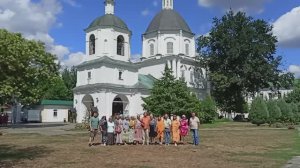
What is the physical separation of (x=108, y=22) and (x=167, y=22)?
10.6m

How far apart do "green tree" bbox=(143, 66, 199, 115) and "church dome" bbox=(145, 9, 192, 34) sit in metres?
15.5

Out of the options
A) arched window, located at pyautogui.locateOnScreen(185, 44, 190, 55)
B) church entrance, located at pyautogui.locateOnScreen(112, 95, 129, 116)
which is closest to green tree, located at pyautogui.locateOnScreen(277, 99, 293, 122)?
arched window, located at pyautogui.locateOnScreen(185, 44, 190, 55)

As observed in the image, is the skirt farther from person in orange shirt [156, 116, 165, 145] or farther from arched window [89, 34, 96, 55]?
arched window [89, 34, 96, 55]

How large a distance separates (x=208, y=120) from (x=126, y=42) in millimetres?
14125

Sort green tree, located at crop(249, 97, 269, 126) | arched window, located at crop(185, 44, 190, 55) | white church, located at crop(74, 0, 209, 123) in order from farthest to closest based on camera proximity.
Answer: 1. arched window, located at crop(185, 44, 190, 55)
2. white church, located at crop(74, 0, 209, 123)
3. green tree, located at crop(249, 97, 269, 126)

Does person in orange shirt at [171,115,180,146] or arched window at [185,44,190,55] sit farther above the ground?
arched window at [185,44,190,55]

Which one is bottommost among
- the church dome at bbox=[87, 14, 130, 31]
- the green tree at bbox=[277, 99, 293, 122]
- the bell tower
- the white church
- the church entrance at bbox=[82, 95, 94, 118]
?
the green tree at bbox=[277, 99, 293, 122]

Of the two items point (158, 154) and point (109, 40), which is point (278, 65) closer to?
point (109, 40)

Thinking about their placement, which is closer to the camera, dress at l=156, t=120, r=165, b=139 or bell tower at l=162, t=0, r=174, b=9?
dress at l=156, t=120, r=165, b=139

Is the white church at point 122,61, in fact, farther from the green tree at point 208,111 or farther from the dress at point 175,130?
the dress at point 175,130

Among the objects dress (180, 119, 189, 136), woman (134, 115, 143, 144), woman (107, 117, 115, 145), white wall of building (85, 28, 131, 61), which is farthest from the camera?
white wall of building (85, 28, 131, 61)

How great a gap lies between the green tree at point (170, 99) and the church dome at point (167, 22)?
15520 mm

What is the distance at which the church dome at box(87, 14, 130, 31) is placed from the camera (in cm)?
5204

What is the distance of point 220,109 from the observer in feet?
210
